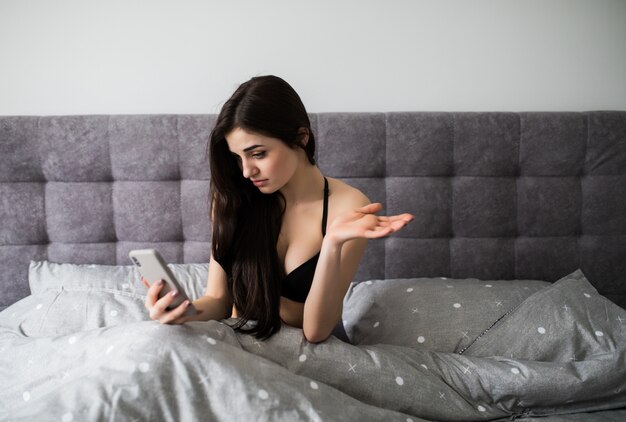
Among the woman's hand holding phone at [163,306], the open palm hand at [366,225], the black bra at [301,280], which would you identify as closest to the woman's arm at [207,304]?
the woman's hand holding phone at [163,306]

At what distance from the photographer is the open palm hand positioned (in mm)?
870

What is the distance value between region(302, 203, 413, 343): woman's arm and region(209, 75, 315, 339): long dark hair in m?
0.12

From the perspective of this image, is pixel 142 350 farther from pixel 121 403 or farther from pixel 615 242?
pixel 615 242

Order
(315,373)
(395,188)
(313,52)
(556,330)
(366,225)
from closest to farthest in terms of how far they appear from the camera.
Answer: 1. (366,225)
2. (315,373)
3. (556,330)
4. (395,188)
5. (313,52)

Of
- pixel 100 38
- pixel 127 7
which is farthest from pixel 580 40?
pixel 100 38

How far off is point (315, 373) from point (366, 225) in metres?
0.39

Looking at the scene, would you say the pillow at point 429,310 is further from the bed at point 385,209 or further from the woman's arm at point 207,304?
the woman's arm at point 207,304

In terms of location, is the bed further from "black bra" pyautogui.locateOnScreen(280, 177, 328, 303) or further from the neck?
the neck

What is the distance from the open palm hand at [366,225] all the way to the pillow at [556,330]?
55 centimetres

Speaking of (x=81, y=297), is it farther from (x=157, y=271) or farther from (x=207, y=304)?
(x=157, y=271)

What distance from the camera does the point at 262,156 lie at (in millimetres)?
1076

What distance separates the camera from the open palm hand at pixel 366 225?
0.87m

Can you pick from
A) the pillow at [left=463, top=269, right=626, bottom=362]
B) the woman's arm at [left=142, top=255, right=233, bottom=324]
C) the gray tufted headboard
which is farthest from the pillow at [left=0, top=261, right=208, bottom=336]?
the pillow at [left=463, top=269, right=626, bottom=362]

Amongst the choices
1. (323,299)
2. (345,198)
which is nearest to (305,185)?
(345,198)
